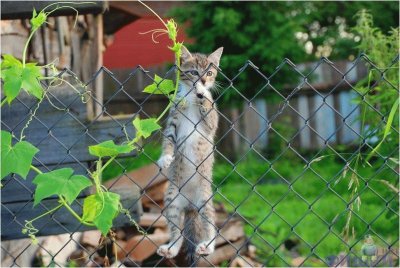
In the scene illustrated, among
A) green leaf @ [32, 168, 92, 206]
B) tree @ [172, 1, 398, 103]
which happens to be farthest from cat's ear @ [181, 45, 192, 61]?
tree @ [172, 1, 398, 103]

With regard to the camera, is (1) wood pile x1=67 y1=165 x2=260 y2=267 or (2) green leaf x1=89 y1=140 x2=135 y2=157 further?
(1) wood pile x1=67 y1=165 x2=260 y2=267

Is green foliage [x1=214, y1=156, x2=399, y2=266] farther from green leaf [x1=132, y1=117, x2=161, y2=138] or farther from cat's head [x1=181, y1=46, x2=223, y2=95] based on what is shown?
green leaf [x1=132, y1=117, x2=161, y2=138]

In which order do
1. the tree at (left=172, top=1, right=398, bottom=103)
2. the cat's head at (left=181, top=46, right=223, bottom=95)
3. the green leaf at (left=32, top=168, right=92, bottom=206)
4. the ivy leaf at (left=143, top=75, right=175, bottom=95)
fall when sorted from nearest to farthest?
the green leaf at (left=32, top=168, right=92, bottom=206), the ivy leaf at (left=143, top=75, right=175, bottom=95), the cat's head at (left=181, top=46, right=223, bottom=95), the tree at (left=172, top=1, right=398, bottom=103)

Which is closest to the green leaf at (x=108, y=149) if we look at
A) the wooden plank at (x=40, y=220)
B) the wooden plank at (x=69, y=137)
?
the wooden plank at (x=69, y=137)

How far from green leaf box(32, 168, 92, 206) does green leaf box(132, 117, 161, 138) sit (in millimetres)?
321

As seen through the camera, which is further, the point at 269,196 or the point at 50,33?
the point at 269,196

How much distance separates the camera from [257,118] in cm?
1408

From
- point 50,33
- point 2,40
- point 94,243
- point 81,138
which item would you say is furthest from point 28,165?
point 50,33

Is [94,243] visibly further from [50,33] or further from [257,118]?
[257,118]

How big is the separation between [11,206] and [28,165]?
139cm

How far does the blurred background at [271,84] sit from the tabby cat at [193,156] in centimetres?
72

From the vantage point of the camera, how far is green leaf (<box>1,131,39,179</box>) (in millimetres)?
3146

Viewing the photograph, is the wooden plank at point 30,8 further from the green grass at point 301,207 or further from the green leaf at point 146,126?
the green leaf at point 146,126

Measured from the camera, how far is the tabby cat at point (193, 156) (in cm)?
447
